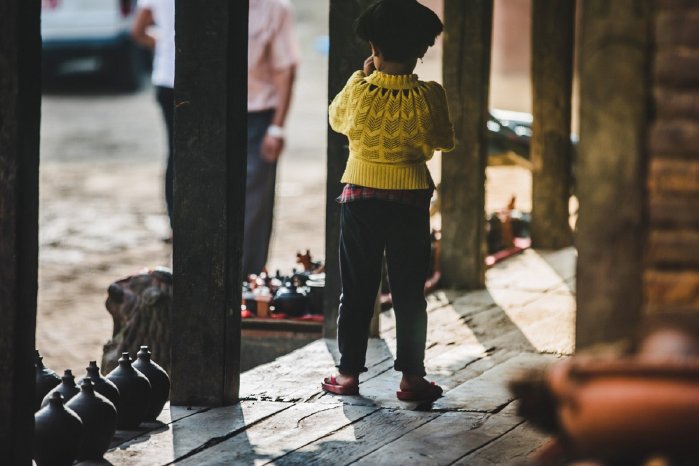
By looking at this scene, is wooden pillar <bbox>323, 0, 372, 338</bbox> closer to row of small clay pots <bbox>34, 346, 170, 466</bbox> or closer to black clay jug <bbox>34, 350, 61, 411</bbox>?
row of small clay pots <bbox>34, 346, 170, 466</bbox>

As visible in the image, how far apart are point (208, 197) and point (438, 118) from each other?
34.2 inches

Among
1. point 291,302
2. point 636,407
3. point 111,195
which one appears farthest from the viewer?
point 111,195

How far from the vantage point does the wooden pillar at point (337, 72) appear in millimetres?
5914

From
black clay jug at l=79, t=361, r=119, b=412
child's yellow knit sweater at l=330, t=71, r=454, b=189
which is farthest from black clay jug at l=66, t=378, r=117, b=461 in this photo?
child's yellow knit sweater at l=330, t=71, r=454, b=189

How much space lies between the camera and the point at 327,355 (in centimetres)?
592

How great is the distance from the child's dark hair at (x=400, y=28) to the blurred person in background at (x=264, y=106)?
291cm

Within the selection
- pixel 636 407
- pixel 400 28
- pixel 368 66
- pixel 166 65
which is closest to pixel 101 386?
pixel 368 66

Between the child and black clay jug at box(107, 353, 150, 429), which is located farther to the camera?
the child

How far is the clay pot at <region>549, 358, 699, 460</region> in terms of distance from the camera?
2.39 m

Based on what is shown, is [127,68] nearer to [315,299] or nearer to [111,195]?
[111,195]

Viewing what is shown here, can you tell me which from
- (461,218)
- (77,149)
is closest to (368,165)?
(461,218)

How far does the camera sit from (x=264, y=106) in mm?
7766

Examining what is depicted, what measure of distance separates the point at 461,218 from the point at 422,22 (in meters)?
2.88

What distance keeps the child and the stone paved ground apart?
2977mm
